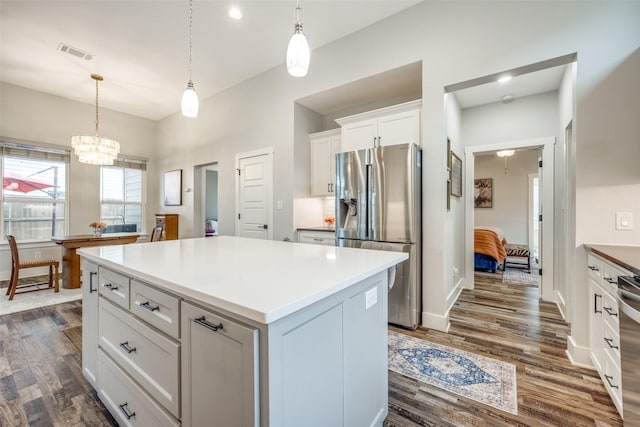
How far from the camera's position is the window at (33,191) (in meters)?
4.59

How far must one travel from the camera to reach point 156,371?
1210mm

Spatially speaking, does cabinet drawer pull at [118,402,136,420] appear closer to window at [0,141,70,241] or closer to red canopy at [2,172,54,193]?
window at [0,141,70,241]

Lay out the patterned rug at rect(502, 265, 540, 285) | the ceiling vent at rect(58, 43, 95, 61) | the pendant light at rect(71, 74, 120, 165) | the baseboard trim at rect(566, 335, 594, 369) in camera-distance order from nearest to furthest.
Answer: the baseboard trim at rect(566, 335, 594, 369), the ceiling vent at rect(58, 43, 95, 61), the pendant light at rect(71, 74, 120, 165), the patterned rug at rect(502, 265, 540, 285)

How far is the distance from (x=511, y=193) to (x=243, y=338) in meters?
8.05

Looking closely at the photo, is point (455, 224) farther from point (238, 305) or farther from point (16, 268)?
point (16, 268)

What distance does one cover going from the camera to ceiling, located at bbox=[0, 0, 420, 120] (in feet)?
9.43

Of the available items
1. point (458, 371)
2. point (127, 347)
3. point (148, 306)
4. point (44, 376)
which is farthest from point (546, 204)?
point (44, 376)

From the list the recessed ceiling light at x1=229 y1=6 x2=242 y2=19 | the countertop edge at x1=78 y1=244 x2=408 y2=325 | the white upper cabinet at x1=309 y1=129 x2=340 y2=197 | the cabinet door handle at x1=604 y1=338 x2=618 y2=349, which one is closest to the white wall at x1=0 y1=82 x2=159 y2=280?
the recessed ceiling light at x1=229 y1=6 x2=242 y2=19

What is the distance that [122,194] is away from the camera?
6.06 meters

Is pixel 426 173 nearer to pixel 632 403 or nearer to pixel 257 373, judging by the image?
pixel 632 403

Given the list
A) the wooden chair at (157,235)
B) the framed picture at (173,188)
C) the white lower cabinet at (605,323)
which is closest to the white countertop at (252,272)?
the white lower cabinet at (605,323)

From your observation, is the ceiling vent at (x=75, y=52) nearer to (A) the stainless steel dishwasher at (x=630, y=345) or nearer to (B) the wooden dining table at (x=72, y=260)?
(B) the wooden dining table at (x=72, y=260)

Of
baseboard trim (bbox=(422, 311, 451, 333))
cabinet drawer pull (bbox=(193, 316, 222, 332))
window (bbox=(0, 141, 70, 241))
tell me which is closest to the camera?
cabinet drawer pull (bbox=(193, 316, 222, 332))

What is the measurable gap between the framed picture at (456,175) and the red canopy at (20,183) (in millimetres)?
6840
